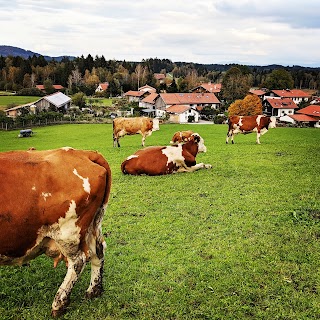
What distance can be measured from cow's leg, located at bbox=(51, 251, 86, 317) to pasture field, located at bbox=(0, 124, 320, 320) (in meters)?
0.13

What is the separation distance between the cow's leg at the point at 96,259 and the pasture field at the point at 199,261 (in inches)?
7.3

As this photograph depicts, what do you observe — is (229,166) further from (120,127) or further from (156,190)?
(120,127)

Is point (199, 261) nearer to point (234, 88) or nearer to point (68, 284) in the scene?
point (68, 284)

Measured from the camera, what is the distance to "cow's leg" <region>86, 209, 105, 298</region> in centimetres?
550

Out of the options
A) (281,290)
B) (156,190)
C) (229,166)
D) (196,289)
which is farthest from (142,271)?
(229,166)

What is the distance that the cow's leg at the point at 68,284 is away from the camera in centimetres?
503

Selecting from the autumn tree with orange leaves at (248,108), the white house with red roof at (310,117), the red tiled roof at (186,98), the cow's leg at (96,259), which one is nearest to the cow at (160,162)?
the cow's leg at (96,259)

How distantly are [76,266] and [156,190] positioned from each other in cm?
574

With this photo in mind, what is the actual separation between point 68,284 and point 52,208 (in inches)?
46.1

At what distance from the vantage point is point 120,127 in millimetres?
22750

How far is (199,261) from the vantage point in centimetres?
635

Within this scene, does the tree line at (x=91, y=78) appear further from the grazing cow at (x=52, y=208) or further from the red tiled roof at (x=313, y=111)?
the grazing cow at (x=52, y=208)

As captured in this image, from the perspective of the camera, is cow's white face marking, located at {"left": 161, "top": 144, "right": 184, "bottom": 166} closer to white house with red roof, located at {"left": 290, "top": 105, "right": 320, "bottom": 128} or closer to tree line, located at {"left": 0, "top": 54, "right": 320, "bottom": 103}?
white house with red roof, located at {"left": 290, "top": 105, "right": 320, "bottom": 128}

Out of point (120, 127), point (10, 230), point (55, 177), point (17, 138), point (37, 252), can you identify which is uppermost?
point (55, 177)
